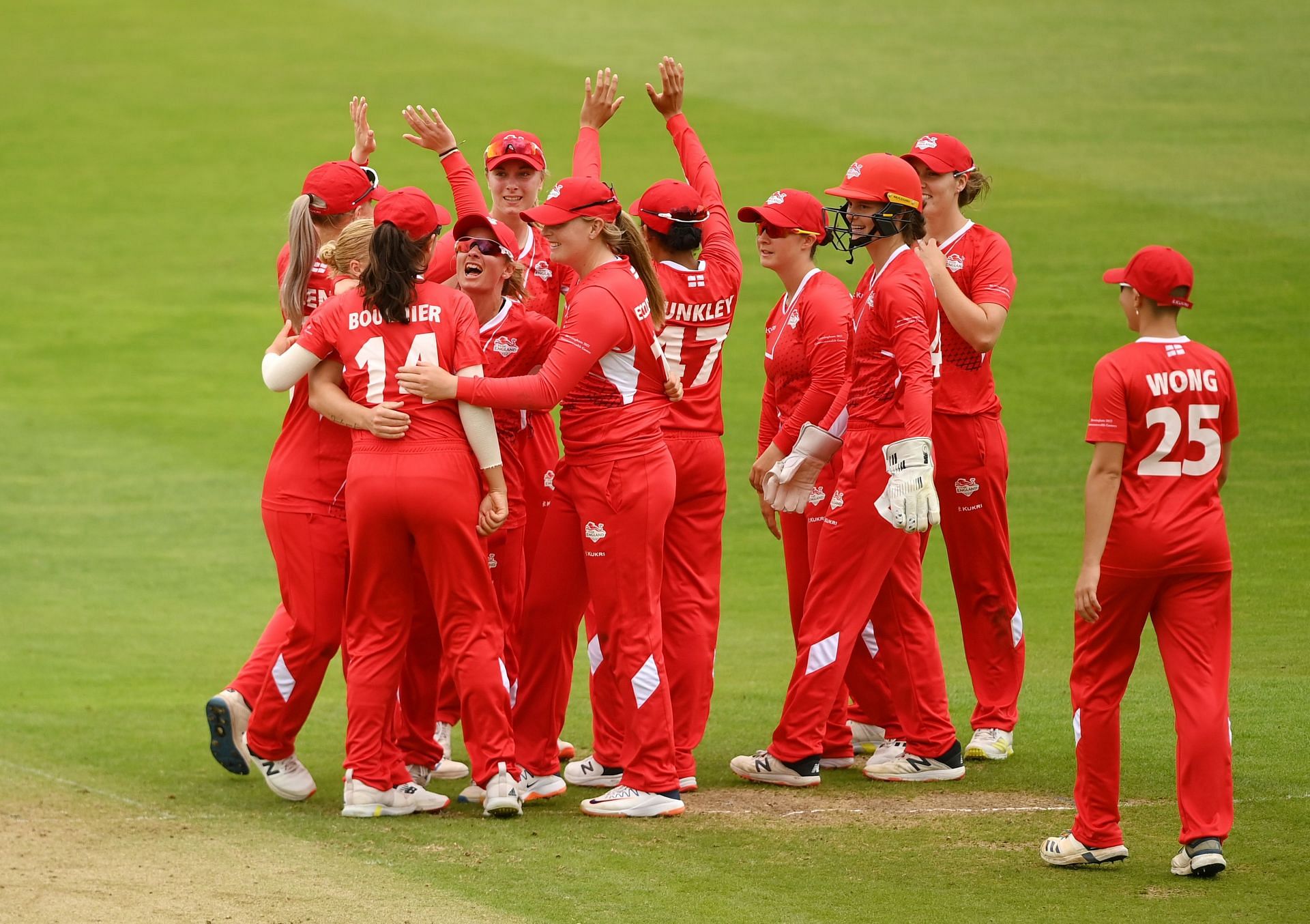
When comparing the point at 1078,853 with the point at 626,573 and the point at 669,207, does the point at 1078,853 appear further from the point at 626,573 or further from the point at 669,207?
the point at 669,207

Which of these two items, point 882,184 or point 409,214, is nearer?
point 409,214

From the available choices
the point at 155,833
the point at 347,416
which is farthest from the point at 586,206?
the point at 155,833

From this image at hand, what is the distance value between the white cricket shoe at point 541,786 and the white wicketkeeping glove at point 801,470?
1.43 meters

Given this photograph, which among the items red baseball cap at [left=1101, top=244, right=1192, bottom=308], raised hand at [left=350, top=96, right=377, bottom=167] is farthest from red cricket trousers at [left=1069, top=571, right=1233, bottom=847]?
raised hand at [left=350, top=96, right=377, bottom=167]

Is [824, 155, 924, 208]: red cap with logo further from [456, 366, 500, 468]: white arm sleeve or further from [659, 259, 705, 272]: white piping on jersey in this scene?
[456, 366, 500, 468]: white arm sleeve

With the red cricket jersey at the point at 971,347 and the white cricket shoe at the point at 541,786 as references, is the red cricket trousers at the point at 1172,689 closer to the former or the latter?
the red cricket jersey at the point at 971,347

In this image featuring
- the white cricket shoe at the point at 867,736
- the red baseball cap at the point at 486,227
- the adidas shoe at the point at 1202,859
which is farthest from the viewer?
the white cricket shoe at the point at 867,736

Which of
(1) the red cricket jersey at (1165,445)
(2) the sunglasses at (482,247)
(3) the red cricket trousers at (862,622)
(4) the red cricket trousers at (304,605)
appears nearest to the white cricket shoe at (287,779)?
(4) the red cricket trousers at (304,605)

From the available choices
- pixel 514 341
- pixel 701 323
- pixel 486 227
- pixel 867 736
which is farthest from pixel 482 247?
pixel 867 736

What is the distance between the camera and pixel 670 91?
26.6ft

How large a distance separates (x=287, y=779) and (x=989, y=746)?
9.44 ft

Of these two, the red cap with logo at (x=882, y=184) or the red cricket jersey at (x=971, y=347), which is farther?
the red cricket jersey at (x=971, y=347)

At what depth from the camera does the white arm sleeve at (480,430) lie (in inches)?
247

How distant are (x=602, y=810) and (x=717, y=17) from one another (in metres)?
21.8
